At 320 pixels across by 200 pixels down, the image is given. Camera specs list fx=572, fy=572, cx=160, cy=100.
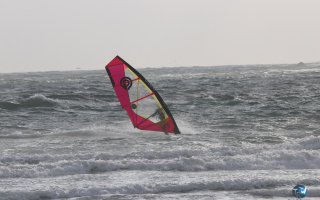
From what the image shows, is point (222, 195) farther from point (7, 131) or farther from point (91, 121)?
point (91, 121)

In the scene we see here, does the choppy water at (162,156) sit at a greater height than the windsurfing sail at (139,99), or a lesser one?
lesser

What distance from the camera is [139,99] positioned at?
12.4 meters

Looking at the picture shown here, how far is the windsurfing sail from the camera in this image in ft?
39.4

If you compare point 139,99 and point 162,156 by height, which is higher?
point 139,99

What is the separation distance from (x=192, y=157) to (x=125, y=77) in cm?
274

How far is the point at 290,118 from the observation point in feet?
55.9

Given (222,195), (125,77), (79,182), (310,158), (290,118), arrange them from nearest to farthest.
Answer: (222,195), (79,182), (310,158), (125,77), (290,118)

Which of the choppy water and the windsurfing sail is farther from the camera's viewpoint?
the windsurfing sail

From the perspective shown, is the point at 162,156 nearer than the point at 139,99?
Yes

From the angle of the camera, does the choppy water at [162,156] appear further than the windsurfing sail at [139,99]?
No

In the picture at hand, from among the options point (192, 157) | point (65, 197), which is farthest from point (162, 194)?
point (192, 157)

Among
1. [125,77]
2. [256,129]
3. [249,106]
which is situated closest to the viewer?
[125,77]

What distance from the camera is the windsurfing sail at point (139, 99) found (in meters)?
12.0

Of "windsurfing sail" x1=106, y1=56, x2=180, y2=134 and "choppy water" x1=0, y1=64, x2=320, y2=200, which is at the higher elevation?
"windsurfing sail" x1=106, y1=56, x2=180, y2=134
